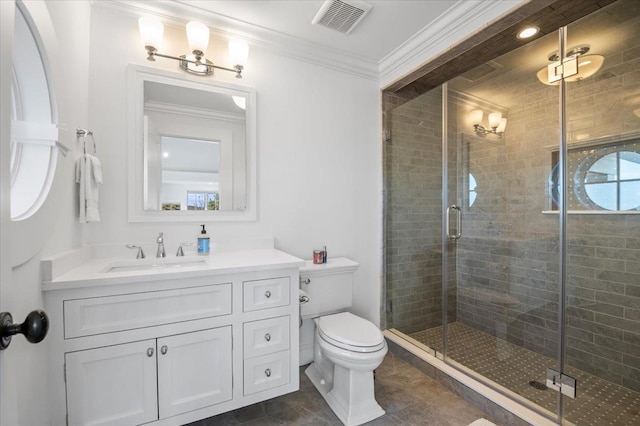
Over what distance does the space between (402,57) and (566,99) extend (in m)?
1.14

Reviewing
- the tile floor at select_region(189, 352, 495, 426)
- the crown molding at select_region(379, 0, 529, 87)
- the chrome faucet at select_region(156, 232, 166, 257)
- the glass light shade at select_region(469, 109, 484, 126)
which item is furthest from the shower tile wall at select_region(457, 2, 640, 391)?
the chrome faucet at select_region(156, 232, 166, 257)

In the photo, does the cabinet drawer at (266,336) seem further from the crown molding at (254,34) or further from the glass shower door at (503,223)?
the crown molding at (254,34)

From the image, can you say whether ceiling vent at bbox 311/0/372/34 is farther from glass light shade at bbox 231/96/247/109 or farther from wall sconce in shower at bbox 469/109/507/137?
wall sconce in shower at bbox 469/109/507/137

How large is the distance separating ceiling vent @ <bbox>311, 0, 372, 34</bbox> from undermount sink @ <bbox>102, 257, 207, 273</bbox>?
1693 millimetres

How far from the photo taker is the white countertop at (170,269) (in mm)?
1203

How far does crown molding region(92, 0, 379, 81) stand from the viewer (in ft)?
5.74

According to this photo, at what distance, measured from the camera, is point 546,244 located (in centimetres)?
210

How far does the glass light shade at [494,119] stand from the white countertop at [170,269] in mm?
2019

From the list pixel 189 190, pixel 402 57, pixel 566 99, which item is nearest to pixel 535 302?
pixel 566 99

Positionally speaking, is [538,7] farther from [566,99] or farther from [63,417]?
[63,417]

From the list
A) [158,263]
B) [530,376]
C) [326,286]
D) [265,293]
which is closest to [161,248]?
[158,263]

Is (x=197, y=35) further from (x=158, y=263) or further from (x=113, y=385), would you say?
(x=113, y=385)

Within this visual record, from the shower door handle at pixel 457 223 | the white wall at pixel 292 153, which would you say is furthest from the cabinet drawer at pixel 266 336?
the shower door handle at pixel 457 223

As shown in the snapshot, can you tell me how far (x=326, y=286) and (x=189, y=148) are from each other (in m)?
1.29
